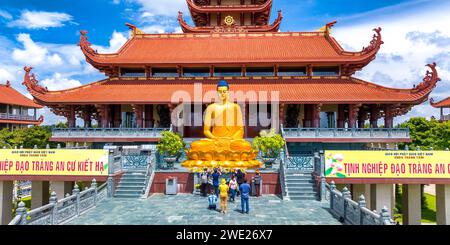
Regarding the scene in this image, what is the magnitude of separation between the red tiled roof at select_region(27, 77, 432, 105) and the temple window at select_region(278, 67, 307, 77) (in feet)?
2.04

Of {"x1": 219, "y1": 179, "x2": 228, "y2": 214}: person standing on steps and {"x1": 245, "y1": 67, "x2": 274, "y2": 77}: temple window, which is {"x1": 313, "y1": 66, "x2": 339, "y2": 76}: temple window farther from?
{"x1": 219, "y1": 179, "x2": 228, "y2": 214}: person standing on steps

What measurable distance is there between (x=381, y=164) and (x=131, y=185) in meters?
12.0

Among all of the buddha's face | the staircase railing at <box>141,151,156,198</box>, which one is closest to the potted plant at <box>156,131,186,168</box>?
the staircase railing at <box>141,151,156,198</box>

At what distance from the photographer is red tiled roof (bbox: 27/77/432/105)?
22.0 m

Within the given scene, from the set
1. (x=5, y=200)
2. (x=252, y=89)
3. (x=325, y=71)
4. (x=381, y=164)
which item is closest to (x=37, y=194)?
(x=5, y=200)

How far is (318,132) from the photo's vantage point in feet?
69.3

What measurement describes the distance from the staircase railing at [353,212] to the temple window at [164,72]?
17871 millimetres

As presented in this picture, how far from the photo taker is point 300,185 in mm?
14258

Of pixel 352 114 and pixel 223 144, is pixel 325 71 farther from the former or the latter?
pixel 223 144

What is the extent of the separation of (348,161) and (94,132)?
17750mm

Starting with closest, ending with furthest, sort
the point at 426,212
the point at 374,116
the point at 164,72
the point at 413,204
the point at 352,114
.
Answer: the point at 413,204, the point at 352,114, the point at 374,116, the point at 426,212, the point at 164,72

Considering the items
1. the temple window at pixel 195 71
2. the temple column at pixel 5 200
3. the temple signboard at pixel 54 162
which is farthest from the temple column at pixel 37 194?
the temple window at pixel 195 71
